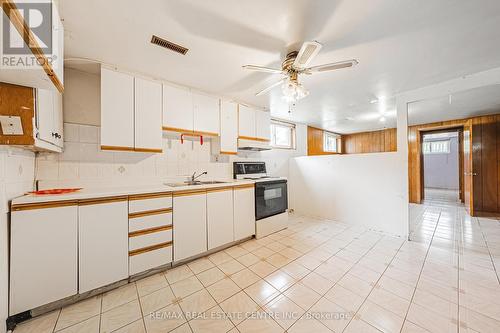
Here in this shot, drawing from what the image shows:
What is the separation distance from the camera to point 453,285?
5.64 feet

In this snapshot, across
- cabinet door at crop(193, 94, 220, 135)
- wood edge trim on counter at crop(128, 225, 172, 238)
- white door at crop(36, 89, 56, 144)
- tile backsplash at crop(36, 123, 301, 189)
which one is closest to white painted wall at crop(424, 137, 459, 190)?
tile backsplash at crop(36, 123, 301, 189)

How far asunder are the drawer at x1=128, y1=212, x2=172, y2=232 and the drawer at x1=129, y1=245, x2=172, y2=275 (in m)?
0.28

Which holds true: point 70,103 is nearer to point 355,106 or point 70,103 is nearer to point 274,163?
point 274,163

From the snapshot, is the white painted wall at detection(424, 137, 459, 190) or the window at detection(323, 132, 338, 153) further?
the white painted wall at detection(424, 137, 459, 190)

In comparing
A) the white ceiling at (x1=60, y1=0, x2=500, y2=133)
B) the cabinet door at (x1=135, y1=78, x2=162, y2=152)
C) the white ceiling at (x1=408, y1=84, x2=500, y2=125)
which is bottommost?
the cabinet door at (x1=135, y1=78, x2=162, y2=152)

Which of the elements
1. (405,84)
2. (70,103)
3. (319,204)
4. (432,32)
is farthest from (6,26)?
(319,204)

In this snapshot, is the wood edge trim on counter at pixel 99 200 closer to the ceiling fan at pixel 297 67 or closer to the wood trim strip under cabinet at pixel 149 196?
the wood trim strip under cabinet at pixel 149 196

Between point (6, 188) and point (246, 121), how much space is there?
9.22 ft

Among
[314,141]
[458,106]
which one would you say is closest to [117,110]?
[314,141]

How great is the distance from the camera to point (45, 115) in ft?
5.10

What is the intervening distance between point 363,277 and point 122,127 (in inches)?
125

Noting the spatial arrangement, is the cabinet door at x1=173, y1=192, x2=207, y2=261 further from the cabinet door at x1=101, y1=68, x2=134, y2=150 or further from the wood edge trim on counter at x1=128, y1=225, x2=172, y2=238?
the cabinet door at x1=101, y1=68, x2=134, y2=150

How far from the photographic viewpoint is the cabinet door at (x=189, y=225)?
2.11 m

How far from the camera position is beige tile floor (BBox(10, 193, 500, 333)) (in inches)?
52.8
